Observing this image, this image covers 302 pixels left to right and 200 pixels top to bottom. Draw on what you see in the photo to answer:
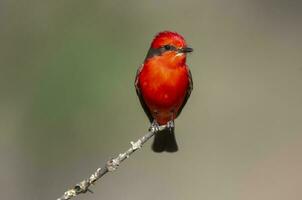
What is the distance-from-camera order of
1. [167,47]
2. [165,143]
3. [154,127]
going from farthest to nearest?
[165,143] → [167,47] → [154,127]

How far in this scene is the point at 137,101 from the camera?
7.47 meters

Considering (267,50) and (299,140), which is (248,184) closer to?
(299,140)

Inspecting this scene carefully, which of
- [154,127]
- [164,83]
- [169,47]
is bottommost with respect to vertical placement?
[154,127]

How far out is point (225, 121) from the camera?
7512 millimetres

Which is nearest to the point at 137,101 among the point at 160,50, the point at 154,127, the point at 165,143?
the point at 165,143

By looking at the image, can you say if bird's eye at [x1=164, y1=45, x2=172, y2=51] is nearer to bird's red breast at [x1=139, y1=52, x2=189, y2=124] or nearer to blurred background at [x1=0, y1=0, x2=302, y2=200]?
bird's red breast at [x1=139, y1=52, x2=189, y2=124]

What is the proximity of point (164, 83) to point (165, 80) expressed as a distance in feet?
0.06

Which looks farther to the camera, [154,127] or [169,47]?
[169,47]

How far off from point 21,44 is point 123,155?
5165 mm

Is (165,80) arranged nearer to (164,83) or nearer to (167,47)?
(164,83)

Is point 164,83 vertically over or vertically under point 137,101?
under

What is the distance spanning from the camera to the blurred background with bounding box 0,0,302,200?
6906 mm

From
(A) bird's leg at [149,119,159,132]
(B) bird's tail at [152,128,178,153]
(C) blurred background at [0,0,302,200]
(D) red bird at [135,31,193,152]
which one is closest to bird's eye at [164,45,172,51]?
(D) red bird at [135,31,193,152]

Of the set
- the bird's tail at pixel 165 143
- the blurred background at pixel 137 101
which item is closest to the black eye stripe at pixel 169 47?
the bird's tail at pixel 165 143
